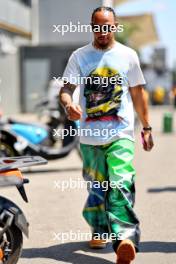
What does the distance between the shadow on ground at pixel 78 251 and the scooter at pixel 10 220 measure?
82 centimetres

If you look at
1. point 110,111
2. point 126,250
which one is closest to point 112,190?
point 126,250

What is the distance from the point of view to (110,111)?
513 centimetres

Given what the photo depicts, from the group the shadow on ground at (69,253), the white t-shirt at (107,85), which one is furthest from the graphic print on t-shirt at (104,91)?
the shadow on ground at (69,253)

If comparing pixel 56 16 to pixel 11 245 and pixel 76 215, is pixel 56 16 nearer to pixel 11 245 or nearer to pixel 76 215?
pixel 76 215

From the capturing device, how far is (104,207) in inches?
209

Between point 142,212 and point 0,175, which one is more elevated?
point 0,175

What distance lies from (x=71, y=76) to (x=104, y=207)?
1.05 m

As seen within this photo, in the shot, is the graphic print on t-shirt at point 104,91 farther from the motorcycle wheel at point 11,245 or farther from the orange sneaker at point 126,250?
the motorcycle wheel at point 11,245

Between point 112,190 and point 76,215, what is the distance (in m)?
2.06

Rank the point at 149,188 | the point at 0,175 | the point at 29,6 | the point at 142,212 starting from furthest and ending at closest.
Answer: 1. the point at 29,6
2. the point at 149,188
3. the point at 142,212
4. the point at 0,175

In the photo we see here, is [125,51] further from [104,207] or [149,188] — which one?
[149,188]

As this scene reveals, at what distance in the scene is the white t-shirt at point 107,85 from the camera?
5109mm

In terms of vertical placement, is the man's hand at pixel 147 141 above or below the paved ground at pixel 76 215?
above

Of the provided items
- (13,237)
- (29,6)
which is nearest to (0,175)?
(13,237)
